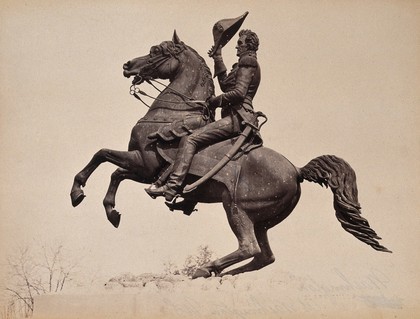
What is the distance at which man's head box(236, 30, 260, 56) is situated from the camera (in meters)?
15.4

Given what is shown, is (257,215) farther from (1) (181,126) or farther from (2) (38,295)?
(2) (38,295)

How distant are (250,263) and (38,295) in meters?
2.66

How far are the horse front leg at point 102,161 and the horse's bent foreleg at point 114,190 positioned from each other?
12 cm

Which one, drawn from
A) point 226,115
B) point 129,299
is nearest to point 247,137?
point 226,115

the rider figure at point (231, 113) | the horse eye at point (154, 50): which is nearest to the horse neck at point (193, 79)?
the rider figure at point (231, 113)

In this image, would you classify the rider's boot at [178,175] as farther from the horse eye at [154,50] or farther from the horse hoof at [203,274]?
the horse eye at [154,50]

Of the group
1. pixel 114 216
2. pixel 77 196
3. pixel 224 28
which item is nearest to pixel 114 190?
pixel 114 216

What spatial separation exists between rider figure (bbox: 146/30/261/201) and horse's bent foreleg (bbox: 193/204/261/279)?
2.49ft

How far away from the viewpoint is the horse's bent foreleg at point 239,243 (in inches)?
589

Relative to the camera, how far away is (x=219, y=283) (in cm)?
1491

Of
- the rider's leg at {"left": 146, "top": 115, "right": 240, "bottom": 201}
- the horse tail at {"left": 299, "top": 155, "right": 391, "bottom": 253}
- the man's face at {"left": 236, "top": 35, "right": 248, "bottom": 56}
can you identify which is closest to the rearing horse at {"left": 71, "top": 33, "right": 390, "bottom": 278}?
the horse tail at {"left": 299, "top": 155, "right": 391, "bottom": 253}

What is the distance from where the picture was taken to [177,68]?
621 inches

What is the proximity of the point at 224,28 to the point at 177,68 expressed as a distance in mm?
783

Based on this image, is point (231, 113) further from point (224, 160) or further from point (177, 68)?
point (177, 68)
